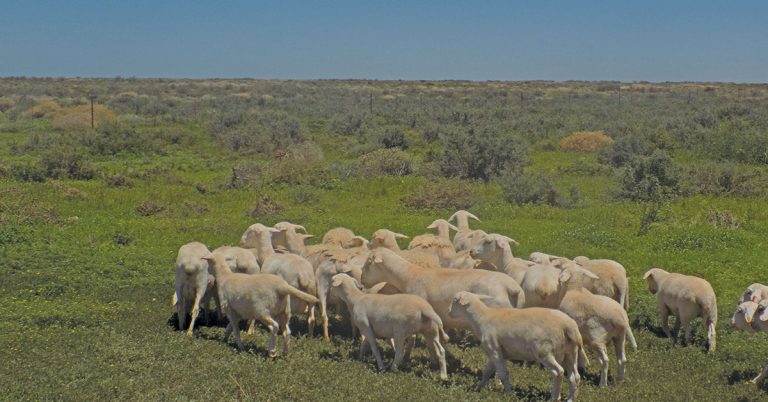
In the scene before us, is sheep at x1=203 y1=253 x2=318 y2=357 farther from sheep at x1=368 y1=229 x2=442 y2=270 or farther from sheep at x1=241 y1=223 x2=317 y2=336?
sheep at x1=368 y1=229 x2=442 y2=270

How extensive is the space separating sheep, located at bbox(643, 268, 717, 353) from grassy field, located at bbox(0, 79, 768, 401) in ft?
1.03

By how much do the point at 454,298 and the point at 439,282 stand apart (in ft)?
3.34

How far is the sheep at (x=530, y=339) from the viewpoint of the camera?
817 centimetres

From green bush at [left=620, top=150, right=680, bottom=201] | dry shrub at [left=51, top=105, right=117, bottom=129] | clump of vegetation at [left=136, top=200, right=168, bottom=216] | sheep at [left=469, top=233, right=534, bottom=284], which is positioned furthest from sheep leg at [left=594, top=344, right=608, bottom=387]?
dry shrub at [left=51, top=105, right=117, bottom=129]

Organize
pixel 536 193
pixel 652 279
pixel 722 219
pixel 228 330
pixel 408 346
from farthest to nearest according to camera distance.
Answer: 1. pixel 536 193
2. pixel 722 219
3. pixel 652 279
4. pixel 228 330
5. pixel 408 346

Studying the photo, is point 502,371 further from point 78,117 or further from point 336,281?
point 78,117

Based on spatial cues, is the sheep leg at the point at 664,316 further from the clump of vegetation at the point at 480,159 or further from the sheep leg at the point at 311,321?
the clump of vegetation at the point at 480,159

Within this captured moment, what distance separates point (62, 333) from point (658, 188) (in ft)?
54.1

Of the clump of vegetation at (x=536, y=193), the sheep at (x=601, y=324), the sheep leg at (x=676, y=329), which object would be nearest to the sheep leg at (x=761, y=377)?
the sheep at (x=601, y=324)

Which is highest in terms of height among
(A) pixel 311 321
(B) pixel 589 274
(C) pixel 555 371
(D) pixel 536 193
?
(B) pixel 589 274

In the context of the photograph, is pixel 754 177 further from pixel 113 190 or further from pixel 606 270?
pixel 113 190

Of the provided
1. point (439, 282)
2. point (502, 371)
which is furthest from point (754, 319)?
point (439, 282)

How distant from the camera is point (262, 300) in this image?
388 inches

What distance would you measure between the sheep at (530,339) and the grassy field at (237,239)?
1.25ft
